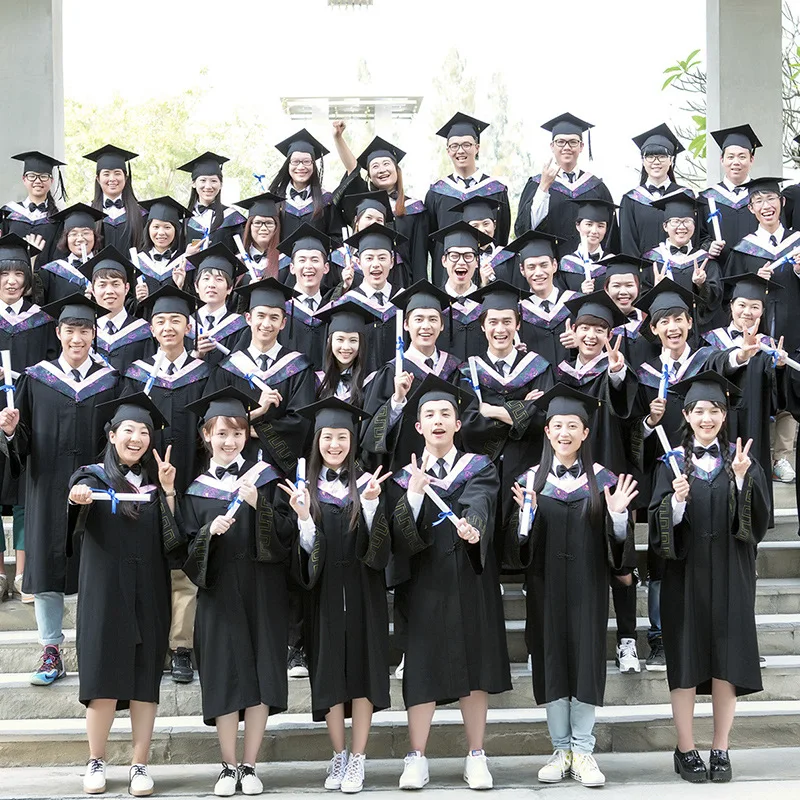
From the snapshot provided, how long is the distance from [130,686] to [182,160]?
23527 millimetres

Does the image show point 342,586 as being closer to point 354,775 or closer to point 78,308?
point 354,775

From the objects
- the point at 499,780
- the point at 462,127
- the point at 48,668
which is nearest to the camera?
the point at 499,780

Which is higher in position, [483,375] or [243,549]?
[483,375]

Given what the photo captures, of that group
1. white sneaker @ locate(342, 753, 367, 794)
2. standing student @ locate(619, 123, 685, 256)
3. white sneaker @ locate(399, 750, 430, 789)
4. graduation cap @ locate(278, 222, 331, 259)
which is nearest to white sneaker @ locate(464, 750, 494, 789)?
white sneaker @ locate(399, 750, 430, 789)

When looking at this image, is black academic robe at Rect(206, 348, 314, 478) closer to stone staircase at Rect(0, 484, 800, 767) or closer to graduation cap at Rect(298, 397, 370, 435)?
graduation cap at Rect(298, 397, 370, 435)

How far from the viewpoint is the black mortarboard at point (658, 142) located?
798cm

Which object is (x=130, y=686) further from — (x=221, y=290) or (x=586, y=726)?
(x=221, y=290)

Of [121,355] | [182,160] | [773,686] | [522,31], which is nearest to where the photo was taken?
[773,686]

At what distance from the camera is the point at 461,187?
805 centimetres

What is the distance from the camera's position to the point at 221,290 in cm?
677

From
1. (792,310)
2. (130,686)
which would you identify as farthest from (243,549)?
(792,310)

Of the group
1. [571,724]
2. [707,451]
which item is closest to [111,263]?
[707,451]

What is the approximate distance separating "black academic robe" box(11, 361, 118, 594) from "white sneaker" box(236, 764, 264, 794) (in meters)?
1.38

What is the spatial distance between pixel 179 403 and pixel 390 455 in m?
1.15
